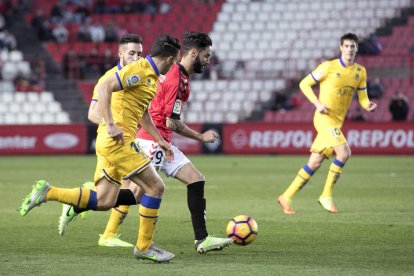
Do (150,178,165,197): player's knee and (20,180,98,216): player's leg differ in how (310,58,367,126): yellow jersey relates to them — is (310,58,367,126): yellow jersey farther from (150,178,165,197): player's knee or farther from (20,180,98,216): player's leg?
(20,180,98,216): player's leg

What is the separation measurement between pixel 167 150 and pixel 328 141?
14.0ft

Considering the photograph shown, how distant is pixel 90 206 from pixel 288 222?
12.3ft

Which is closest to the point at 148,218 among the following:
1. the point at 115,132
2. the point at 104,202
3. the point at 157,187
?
the point at 157,187

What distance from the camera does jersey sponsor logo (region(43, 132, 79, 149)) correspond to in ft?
91.0

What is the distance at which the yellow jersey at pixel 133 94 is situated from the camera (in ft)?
25.5

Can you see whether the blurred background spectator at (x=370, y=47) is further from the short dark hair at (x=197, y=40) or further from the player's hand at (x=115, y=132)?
the player's hand at (x=115, y=132)

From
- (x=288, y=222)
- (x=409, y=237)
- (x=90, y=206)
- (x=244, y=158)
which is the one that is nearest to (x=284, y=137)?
(x=244, y=158)

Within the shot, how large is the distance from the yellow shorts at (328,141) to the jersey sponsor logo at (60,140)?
637 inches

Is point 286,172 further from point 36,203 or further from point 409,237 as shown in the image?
point 36,203

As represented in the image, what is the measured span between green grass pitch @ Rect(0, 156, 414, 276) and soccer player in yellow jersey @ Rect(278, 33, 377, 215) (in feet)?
1.32

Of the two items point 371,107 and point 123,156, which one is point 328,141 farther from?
point 123,156

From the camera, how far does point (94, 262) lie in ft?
26.2

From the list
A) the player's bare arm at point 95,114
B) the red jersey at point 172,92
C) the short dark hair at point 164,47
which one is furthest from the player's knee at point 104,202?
the short dark hair at point 164,47

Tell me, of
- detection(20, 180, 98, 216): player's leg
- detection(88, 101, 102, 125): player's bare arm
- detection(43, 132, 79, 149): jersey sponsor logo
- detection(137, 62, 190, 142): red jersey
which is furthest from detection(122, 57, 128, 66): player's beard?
detection(43, 132, 79, 149): jersey sponsor logo
